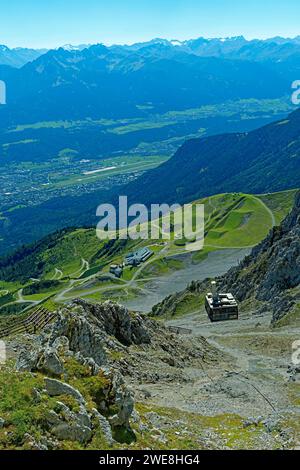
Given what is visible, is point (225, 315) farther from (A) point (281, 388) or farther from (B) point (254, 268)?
(A) point (281, 388)

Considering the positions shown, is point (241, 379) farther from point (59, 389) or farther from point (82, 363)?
point (59, 389)

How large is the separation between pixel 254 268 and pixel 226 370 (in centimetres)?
7333

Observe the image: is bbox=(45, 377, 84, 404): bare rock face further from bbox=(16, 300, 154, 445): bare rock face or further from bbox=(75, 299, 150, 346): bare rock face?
bbox=(75, 299, 150, 346): bare rock face

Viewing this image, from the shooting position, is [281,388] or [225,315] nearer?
[281,388]

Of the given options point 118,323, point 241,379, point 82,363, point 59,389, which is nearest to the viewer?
point 59,389

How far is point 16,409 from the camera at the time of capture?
110ft

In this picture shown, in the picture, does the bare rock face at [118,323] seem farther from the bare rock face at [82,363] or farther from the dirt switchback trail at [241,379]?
the dirt switchback trail at [241,379]

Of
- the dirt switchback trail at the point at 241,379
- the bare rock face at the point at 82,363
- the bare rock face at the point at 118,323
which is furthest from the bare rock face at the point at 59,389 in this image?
the bare rock face at the point at 118,323

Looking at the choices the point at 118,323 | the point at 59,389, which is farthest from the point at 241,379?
the point at 59,389

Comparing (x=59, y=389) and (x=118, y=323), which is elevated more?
(x=59, y=389)

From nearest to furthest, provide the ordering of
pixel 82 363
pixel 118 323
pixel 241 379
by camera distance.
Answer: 1. pixel 82 363
2. pixel 241 379
3. pixel 118 323

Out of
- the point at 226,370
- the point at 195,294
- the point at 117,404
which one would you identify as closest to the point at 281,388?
the point at 226,370

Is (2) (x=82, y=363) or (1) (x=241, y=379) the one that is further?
(1) (x=241, y=379)

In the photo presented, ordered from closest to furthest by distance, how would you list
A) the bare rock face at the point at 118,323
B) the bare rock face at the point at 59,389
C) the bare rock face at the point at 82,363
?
the bare rock face at the point at 82,363
the bare rock face at the point at 59,389
the bare rock face at the point at 118,323
